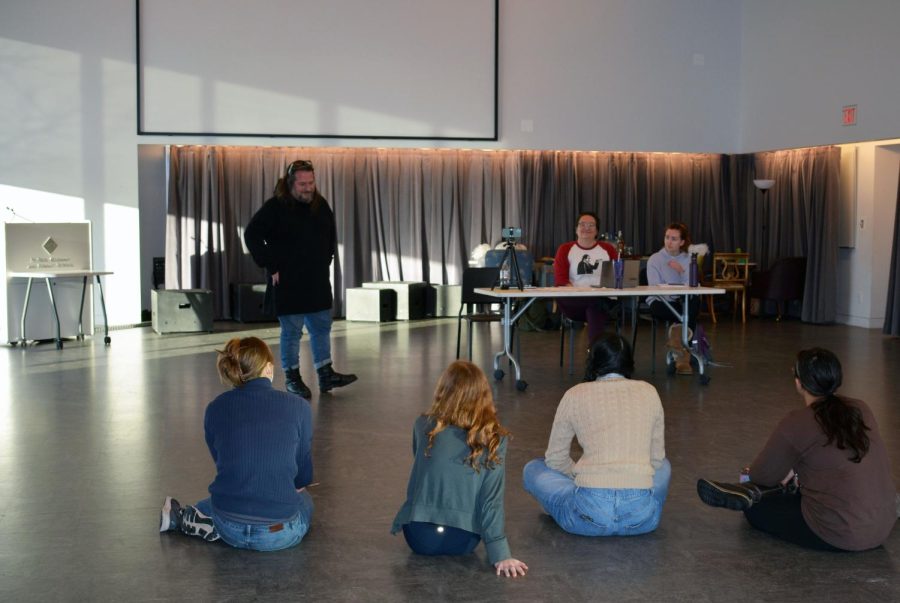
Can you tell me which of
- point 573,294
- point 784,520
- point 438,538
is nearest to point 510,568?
point 438,538

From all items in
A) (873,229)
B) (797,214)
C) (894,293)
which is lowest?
(894,293)

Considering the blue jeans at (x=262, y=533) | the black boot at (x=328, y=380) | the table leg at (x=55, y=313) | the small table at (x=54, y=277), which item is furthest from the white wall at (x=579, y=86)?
the blue jeans at (x=262, y=533)

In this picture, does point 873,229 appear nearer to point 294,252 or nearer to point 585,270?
point 585,270

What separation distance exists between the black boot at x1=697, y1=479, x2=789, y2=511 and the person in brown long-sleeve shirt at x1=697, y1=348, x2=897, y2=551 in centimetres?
16

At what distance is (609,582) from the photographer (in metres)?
3.50

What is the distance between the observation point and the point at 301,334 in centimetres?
691

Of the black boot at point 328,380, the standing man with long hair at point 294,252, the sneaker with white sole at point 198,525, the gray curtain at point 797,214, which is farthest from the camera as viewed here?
the gray curtain at point 797,214

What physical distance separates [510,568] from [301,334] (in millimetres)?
3635

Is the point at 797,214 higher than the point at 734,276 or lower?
higher

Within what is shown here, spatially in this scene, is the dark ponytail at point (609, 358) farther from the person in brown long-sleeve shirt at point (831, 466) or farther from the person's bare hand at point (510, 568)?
the person's bare hand at point (510, 568)

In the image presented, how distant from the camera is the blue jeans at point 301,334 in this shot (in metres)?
6.82

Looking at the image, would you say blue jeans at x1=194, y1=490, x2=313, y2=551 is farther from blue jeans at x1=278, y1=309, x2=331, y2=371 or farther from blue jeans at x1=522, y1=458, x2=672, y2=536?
blue jeans at x1=278, y1=309, x2=331, y2=371

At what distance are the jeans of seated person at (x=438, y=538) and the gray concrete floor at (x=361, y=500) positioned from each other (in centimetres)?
6

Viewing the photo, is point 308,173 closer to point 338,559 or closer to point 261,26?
point 338,559
